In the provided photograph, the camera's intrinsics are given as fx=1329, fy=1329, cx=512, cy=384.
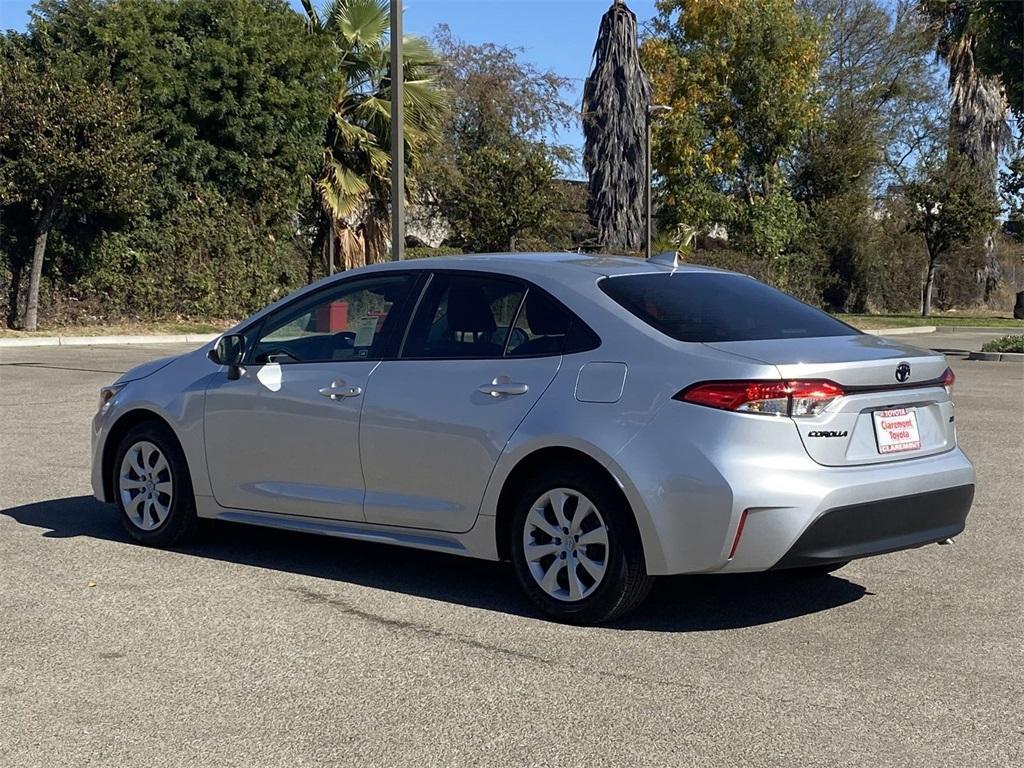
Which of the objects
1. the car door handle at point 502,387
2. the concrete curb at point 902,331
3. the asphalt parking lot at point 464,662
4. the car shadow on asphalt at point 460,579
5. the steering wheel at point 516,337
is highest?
the steering wheel at point 516,337

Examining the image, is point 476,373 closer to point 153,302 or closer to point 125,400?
point 125,400

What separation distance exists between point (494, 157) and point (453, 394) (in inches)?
1236

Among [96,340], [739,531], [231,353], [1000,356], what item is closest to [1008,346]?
[1000,356]

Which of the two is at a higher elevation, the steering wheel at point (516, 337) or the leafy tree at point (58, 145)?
the leafy tree at point (58, 145)

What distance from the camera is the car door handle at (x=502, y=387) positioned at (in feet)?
18.9

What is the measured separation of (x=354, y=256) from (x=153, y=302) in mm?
→ 5868

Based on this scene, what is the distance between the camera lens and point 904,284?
48531 millimetres

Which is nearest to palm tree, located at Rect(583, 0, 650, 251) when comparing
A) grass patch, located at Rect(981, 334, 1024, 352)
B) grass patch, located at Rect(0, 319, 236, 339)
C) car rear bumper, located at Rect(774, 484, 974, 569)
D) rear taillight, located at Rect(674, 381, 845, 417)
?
grass patch, located at Rect(0, 319, 236, 339)

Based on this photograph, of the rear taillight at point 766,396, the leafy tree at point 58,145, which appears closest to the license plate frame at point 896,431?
the rear taillight at point 766,396

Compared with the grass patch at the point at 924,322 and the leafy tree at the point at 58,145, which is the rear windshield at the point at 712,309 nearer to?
the leafy tree at the point at 58,145

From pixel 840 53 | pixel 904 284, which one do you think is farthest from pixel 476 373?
pixel 840 53

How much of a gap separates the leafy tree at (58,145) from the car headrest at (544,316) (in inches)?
838

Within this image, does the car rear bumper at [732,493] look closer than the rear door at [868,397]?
Yes

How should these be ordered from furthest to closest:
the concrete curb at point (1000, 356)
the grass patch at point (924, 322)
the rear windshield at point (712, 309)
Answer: the grass patch at point (924, 322) → the concrete curb at point (1000, 356) → the rear windshield at point (712, 309)
